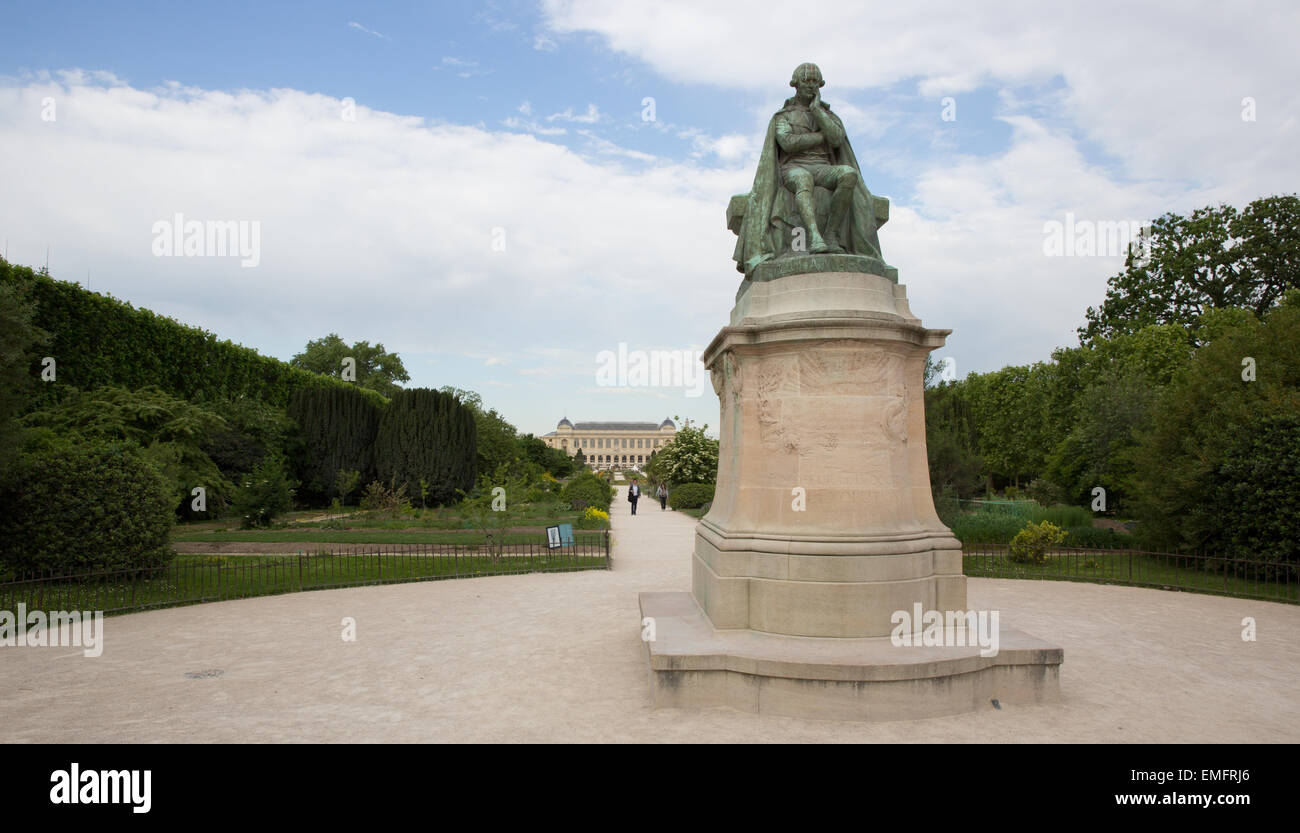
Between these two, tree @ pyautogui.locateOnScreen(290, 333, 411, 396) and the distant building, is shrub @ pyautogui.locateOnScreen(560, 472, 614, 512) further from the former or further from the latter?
the distant building

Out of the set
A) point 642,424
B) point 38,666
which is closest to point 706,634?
point 38,666

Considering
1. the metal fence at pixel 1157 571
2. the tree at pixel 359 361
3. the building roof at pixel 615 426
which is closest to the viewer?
the metal fence at pixel 1157 571

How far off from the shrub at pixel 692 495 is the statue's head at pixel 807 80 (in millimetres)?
29399

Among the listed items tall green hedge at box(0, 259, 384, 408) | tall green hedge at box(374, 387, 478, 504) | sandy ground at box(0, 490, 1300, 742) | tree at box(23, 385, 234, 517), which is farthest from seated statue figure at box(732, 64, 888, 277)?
tall green hedge at box(374, 387, 478, 504)

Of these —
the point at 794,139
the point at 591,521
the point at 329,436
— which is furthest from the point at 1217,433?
the point at 329,436

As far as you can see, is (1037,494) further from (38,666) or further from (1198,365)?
(38,666)

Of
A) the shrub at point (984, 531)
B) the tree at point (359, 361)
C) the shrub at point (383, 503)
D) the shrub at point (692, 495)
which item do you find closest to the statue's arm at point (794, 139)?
the shrub at point (984, 531)

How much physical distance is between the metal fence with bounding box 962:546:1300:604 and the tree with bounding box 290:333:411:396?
185ft

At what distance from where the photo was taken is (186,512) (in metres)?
27.1

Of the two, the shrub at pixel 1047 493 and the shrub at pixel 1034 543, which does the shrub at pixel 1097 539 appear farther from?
the shrub at pixel 1047 493

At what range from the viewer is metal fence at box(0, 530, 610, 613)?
11.5 metres

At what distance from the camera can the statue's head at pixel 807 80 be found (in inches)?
318
